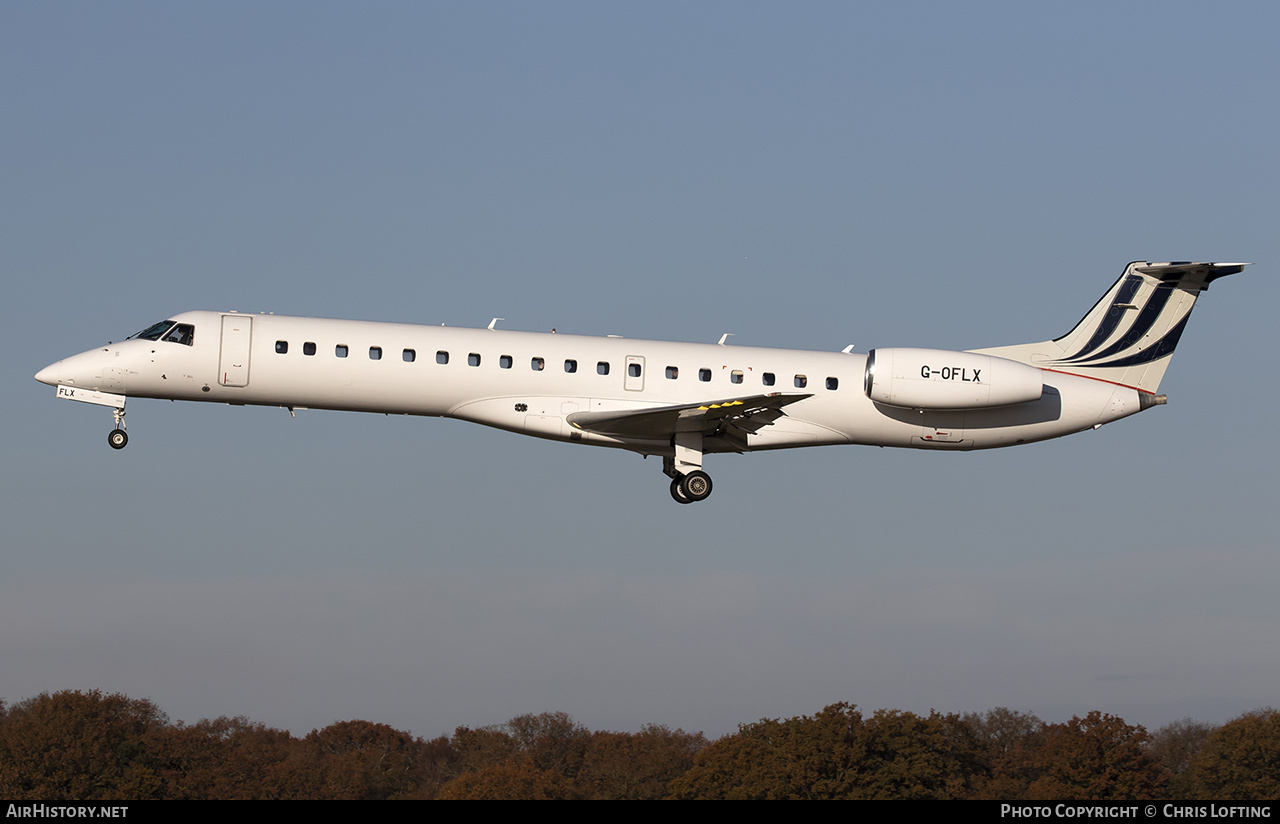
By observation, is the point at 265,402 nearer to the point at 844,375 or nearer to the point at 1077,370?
the point at 844,375

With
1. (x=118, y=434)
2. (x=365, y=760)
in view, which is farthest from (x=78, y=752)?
(x=118, y=434)

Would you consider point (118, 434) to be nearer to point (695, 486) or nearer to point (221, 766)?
point (695, 486)

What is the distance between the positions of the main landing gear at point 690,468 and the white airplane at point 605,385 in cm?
3

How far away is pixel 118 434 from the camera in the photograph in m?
27.0

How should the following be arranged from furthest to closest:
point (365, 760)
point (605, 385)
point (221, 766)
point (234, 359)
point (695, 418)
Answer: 1. point (365, 760)
2. point (221, 766)
3. point (605, 385)
4. point (695, 418)
5. point (234, 359)

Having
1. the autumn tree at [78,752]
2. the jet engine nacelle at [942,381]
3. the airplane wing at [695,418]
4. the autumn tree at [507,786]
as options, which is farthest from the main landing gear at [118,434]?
the autumn tree at [78,752]

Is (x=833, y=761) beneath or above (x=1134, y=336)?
beneath

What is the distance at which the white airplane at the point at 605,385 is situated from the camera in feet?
86.2

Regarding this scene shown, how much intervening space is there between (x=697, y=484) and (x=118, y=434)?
1147cm

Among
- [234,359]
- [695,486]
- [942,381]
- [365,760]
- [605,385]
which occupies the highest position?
[234,359]

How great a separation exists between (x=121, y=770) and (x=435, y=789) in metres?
15.6

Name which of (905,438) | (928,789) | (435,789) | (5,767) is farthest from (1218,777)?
(5,767)

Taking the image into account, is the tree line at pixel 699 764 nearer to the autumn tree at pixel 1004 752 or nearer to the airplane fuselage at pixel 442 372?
the autumn tree at pixel 1004 752

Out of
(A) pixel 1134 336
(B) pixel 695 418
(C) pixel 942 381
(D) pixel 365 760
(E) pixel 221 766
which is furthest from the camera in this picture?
(D) pixel 365 760
